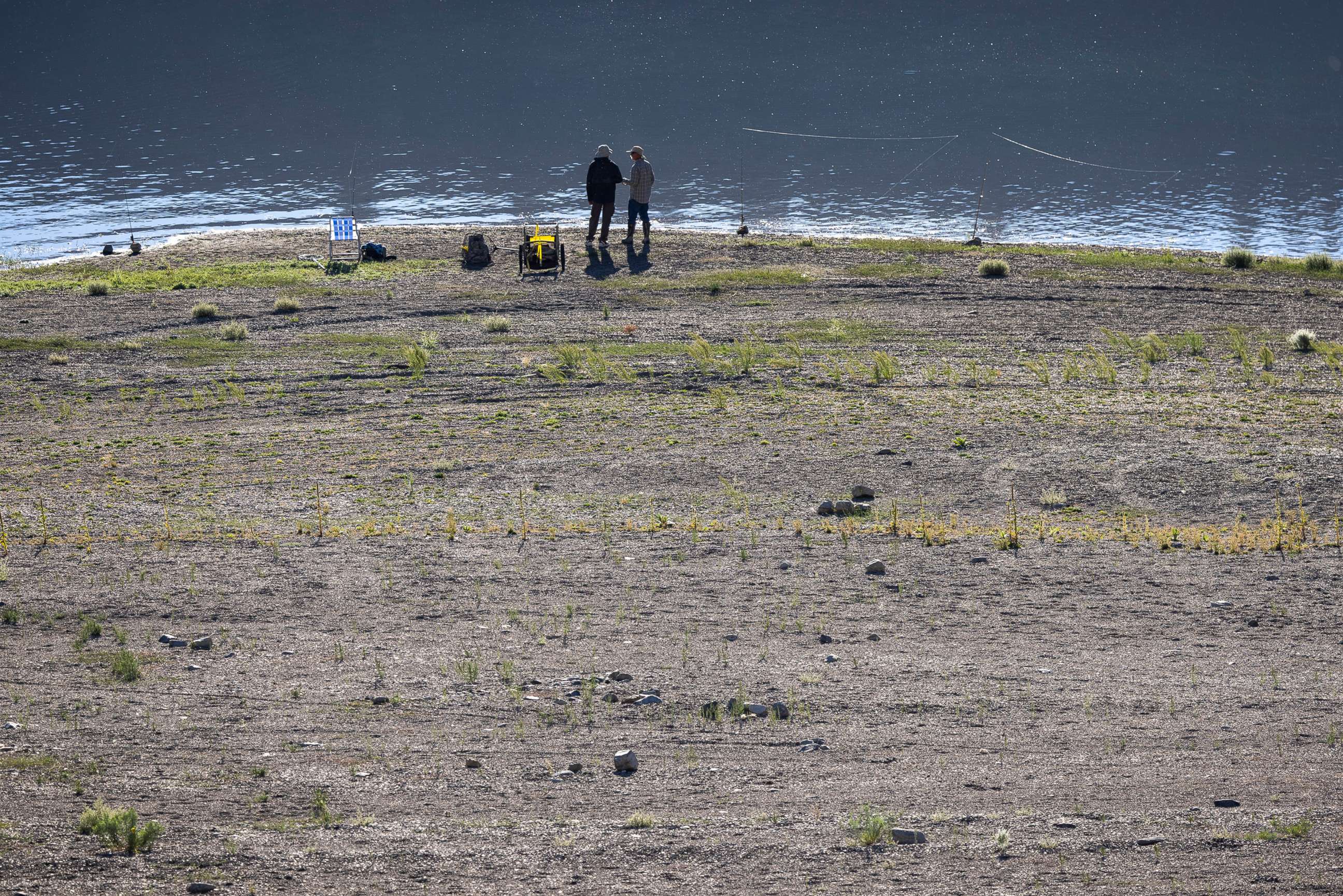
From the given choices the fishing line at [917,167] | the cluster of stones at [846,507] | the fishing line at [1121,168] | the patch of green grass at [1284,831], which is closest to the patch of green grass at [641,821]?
the patch of green grass at [1284,831]

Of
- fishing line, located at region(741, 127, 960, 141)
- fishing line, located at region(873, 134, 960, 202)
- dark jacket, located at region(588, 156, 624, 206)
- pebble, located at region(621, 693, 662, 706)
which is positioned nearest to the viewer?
pebble, located at region(621, 693, 662, 706)

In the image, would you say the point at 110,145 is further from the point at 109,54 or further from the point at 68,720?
the point at 68,720

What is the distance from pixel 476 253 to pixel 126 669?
16.8m

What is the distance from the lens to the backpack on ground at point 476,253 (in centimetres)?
2458

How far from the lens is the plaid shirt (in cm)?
2553

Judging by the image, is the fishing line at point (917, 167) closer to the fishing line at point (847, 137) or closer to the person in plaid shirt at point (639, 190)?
the fishing line at point (847, 137)

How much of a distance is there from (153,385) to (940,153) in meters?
37.3

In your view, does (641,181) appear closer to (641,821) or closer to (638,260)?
(638,260)

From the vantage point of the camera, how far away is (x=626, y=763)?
7.41 m

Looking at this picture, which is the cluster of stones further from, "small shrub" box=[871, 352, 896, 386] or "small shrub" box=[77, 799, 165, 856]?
"small shrub" box=[77, 799, 165, 856]

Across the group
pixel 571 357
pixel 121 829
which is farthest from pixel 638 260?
pixel 121 829

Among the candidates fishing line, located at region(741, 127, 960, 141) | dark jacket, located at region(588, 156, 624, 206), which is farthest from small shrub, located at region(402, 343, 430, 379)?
fishing line, located at region(741, 127, 960, 141)

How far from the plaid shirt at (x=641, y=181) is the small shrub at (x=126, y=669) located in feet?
59.3

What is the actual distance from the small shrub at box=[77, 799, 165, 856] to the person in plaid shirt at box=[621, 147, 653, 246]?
1982cm
